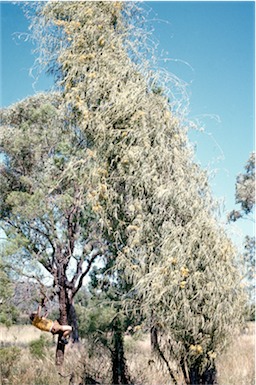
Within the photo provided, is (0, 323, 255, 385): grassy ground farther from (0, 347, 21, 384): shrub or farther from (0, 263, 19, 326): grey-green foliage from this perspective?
(0, 263, 19, 326): grey-green foliage

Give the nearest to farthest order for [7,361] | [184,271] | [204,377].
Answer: [184,271]
[204,377]
[7,361]

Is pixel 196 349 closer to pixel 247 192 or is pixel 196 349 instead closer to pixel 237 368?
pixel 237 368

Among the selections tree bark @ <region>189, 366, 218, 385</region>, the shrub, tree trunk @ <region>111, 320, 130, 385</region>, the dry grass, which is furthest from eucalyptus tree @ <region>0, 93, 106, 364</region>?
tree bark @ <region>189, 366, 218, 385</region>

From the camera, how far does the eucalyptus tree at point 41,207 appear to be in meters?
7.12

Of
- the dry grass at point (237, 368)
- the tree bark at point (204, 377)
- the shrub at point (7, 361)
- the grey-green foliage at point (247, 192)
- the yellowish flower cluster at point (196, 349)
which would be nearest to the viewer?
the yellowish flower cluster at point (196, 349)

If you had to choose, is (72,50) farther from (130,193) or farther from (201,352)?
(201,352)

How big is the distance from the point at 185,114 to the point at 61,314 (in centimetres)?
523

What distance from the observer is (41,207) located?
7211 mm

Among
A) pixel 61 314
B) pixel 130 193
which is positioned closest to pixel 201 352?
pixel 130 193

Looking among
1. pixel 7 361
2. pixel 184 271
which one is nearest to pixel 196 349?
pixel 184 271

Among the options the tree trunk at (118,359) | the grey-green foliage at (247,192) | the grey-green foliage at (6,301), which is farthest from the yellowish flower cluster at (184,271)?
the grey-green foliage at (247,192)

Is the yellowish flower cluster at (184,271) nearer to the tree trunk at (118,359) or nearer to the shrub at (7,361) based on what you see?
the tree trunk at (118,359)

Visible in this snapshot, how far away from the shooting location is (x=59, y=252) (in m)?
7.70

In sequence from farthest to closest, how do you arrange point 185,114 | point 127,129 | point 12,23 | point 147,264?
1. point 12,23
2. point 185,114
3. point 127,129
4. point 147,264
